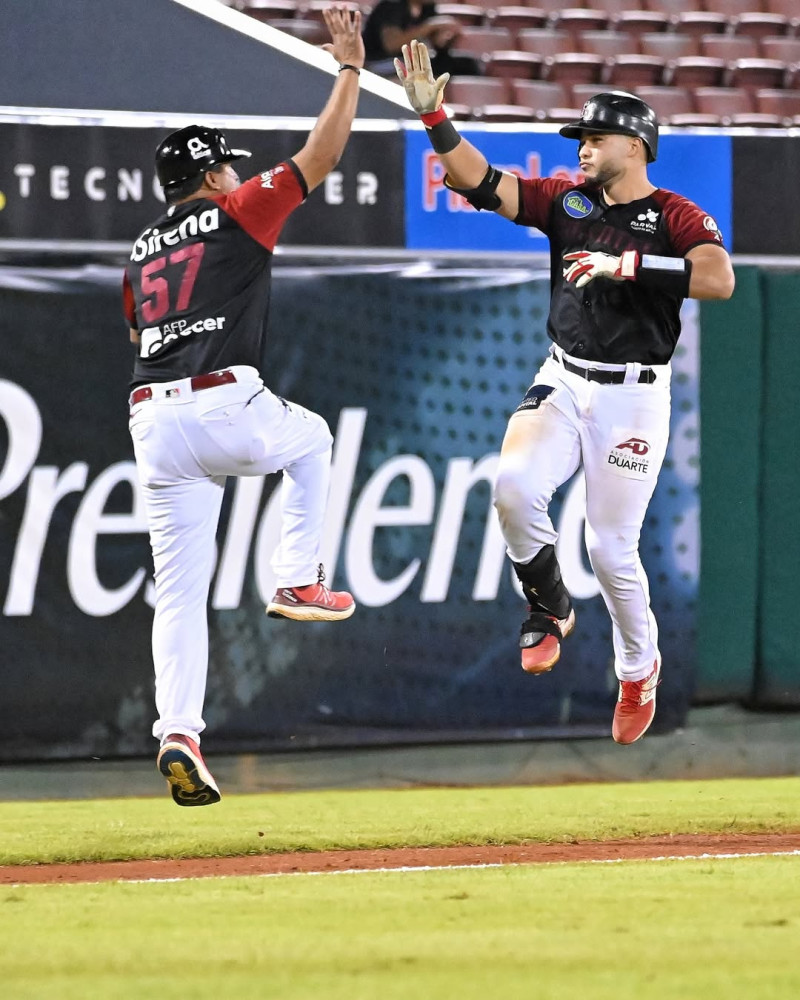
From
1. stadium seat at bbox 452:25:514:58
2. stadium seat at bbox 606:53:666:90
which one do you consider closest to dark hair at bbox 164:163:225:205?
stadium seat at bbox 452:25:514:58

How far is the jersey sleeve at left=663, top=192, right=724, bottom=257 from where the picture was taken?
609 centimetres

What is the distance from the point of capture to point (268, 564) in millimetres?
9117

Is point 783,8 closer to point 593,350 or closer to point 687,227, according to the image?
point 687,227

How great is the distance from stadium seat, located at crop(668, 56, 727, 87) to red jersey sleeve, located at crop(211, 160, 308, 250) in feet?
22.9

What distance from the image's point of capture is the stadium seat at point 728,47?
41.8ft

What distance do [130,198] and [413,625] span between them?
8.76ft

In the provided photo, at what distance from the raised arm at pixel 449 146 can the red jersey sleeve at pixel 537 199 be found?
3 centimetres

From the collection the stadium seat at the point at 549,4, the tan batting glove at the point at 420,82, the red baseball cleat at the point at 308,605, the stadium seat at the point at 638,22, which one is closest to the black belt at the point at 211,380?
the red baseball cleat at the point at 308,605

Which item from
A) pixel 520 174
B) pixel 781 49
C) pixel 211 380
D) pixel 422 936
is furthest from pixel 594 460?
pixel 781 49

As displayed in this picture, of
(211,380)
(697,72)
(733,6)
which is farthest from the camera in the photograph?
(733,6)

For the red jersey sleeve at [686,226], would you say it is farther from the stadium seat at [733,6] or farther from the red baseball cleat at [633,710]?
the stadium seat at [733,6]

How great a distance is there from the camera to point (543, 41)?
40.3 feet

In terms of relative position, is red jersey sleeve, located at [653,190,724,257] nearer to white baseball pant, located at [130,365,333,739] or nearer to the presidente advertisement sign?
white baseball pant, located at [130,365,333,739]

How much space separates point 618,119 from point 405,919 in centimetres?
282
